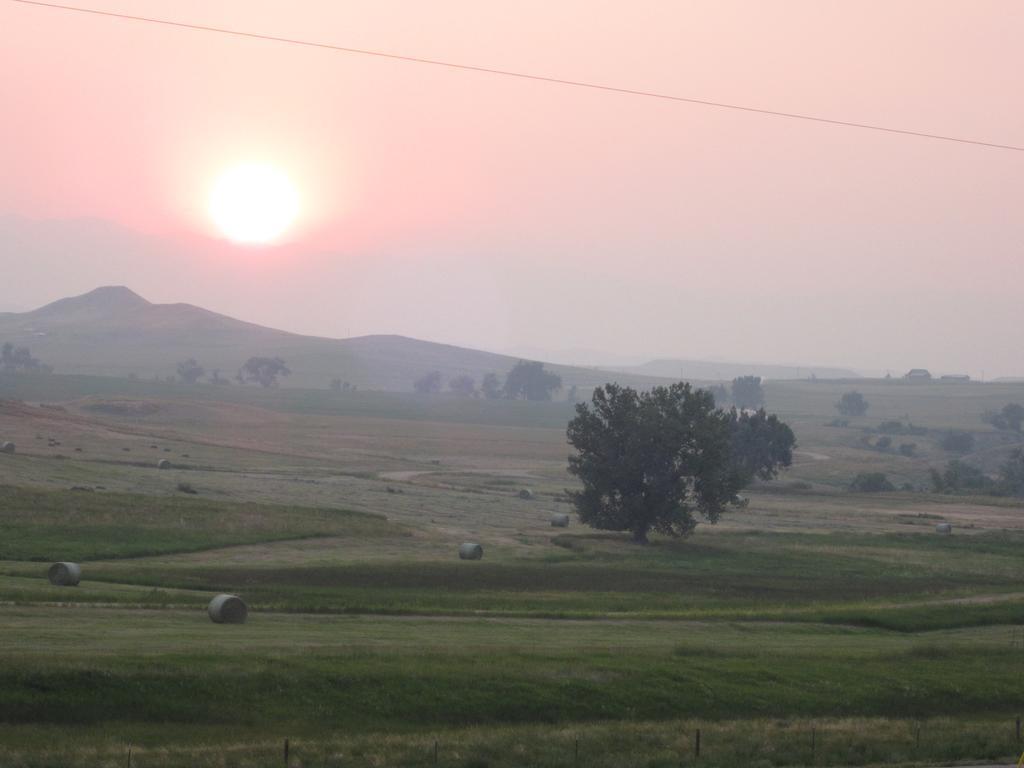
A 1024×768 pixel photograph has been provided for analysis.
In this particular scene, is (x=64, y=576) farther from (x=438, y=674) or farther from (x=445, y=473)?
(x=445, y=473)

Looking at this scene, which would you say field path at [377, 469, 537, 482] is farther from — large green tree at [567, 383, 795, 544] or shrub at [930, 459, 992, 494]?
shrub at [930, 459, 992, 494]

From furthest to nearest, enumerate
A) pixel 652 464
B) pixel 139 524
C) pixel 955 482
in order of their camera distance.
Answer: pixel 955 482
pixel 652 464
pixel 139 524

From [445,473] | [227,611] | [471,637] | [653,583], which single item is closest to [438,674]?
[471,637]

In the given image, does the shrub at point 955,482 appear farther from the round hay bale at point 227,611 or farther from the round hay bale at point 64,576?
the round hay bale at point 227,611

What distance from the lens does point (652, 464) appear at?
86750 millimetres

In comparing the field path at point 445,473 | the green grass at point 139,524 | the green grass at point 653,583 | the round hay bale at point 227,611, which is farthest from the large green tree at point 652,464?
the round hay bale at point 227,611

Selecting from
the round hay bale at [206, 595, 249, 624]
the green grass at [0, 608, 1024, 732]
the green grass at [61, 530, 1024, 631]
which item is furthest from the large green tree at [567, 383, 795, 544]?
the round hay bale at [206, 595, 249, 624]

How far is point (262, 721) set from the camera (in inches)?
1126

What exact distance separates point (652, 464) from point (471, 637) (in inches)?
1893

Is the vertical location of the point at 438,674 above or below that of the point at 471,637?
Result: above

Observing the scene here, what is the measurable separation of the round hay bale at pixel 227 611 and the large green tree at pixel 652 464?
48.0 meters

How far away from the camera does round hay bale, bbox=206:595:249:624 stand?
4019 centimetres

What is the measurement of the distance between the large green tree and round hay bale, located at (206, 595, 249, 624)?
47964mm

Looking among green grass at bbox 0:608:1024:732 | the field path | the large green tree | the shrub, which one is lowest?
the shrub
